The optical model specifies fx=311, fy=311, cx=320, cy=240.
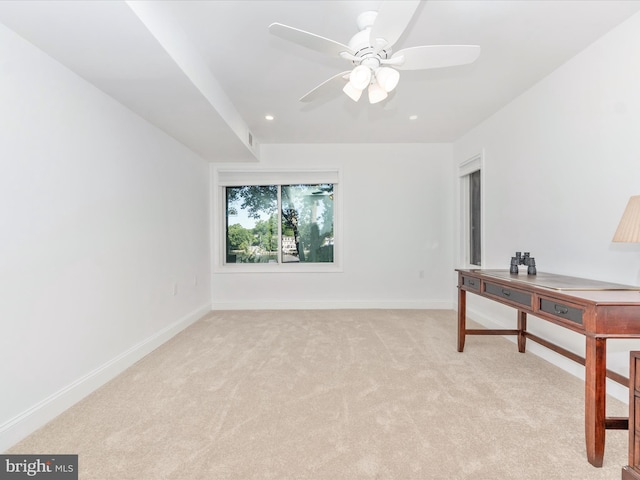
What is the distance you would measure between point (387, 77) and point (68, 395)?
2.77 m

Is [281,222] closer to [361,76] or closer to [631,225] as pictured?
[361,76]

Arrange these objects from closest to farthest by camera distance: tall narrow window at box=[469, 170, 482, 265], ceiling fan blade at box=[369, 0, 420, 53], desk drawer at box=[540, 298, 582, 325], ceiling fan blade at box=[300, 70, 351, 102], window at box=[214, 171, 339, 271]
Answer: ceiling fan blade at box=[369, 0, 420, 53], desk drawer at box=[540, 298, 582, 325], ceiling fan blade at box=[300, 70, 351, 102], tall narrow window at box=[469, 170, 482, 265], window at box=[214, 171, 339, 271]

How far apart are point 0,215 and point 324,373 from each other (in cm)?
223

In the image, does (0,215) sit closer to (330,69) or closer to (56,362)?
(56,362)

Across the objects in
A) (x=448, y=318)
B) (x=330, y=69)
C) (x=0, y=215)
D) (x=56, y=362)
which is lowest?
(x=448, y=318)

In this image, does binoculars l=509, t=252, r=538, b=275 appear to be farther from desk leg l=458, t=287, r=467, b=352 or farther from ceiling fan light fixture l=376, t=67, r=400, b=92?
ceiling fan light fixture l=376, t=67, r=400, b=92

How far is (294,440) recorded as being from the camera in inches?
64.9

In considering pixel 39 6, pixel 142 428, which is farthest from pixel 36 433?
pixel 39 6

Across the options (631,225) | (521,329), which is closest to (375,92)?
(631,225)

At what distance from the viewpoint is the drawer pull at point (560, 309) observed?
65.1 inches

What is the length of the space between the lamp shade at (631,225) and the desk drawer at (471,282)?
1086mm

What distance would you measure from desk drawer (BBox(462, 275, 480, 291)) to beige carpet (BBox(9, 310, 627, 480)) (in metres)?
0.64
